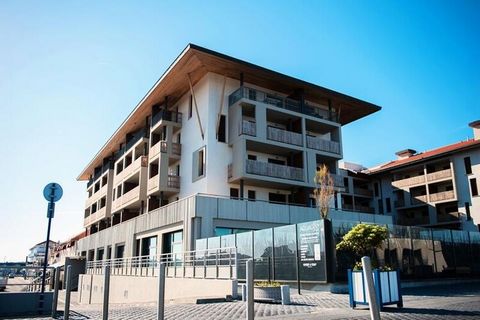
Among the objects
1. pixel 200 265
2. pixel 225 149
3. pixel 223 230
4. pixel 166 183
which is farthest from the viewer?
pixel 166 183

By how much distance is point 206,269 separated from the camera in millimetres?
19000

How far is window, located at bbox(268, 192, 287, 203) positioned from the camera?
1272 inches

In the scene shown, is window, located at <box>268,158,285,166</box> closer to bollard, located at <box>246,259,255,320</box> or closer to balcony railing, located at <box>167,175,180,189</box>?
balcony railing, located at <box>167,175,180,189</box>

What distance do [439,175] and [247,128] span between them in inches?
1040

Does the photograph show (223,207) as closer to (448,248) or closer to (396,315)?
(448,248)

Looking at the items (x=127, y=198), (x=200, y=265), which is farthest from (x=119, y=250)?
(x=200, y=265)

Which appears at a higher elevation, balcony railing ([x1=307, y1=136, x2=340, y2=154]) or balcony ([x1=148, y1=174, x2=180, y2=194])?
balcony railing ([x1=307, y1=136, x2=340, y2=154])

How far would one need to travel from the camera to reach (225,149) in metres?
30.3

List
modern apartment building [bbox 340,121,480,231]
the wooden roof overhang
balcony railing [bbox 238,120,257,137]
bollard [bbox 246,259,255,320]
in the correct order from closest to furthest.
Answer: bollard [bbox 246,259,255,320] → the wooden roof overhang → balcony railing [bbox 238,120,257,137] → modern apartment building [bbox 340,121,480,231]

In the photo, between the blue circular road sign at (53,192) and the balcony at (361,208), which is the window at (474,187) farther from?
the blue circular road sign at (53,192)

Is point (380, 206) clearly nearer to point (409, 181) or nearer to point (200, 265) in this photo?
point (409, 181)

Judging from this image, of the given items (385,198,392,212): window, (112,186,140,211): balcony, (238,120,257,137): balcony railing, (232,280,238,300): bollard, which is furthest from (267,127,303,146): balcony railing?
(385,198,392,212): window

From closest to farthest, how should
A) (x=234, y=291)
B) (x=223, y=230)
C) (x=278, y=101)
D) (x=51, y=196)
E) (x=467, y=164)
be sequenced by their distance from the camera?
(x=51, y=196) < (x=234, y=291) < (x=223, y=230) < (x=278, y=101) < (x=467, y=164)

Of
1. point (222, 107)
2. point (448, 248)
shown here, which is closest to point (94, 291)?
point (222, 107)
